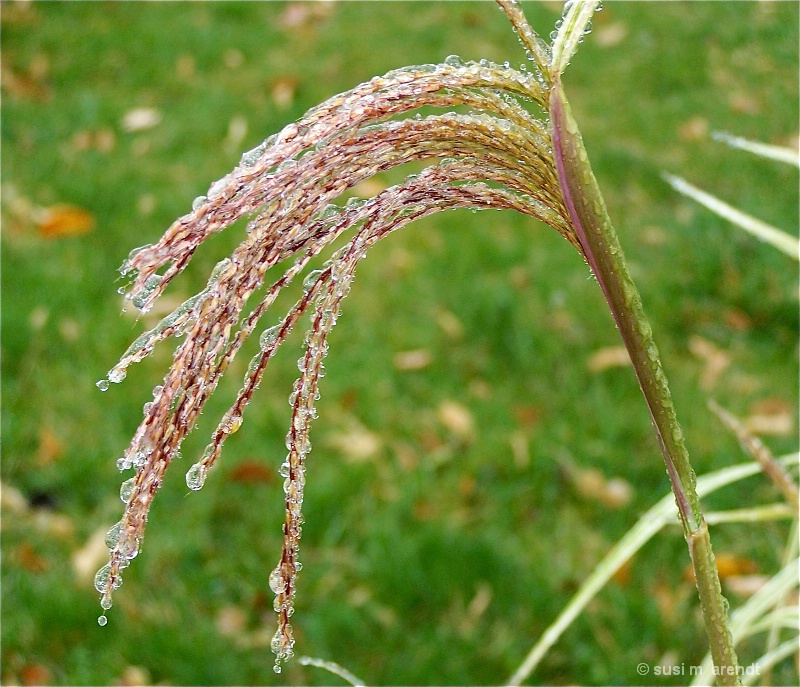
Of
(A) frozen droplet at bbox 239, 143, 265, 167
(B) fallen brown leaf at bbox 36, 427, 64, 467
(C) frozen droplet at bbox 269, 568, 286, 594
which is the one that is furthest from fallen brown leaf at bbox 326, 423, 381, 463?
(A) frozen droplet at bbox 239, 143, 265, 167

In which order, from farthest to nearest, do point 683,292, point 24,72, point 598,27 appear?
point 598,27, point 24,72, point 683,292

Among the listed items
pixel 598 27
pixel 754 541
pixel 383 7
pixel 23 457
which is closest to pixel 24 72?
pixel 383 7

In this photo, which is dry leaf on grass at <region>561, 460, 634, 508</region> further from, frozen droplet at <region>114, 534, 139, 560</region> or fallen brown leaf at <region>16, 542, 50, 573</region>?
Result: frozen droplet at <region>114, 534, 139, 560</region>

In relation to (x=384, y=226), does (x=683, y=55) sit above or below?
below

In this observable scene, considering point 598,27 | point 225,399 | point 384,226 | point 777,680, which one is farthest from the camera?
point 598,27

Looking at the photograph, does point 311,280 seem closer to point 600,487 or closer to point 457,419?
point 600,487

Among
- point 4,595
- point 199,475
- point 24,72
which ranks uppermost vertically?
point 199,475

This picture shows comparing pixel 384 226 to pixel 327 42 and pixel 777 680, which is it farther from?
pixel 327 42

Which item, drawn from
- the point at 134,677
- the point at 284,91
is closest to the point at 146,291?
the point at 134,677
